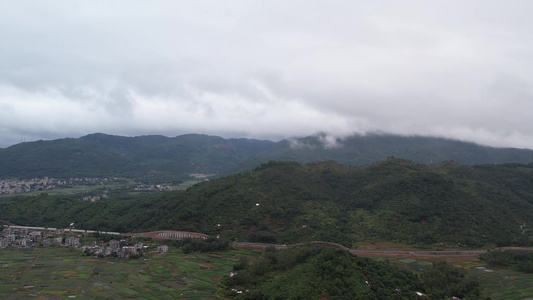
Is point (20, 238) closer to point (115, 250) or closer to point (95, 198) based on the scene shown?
point (115, 250)

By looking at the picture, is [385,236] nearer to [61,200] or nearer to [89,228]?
[89,228]

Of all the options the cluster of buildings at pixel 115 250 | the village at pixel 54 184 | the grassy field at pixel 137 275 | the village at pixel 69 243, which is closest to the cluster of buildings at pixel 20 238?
the village at pixel 69 243

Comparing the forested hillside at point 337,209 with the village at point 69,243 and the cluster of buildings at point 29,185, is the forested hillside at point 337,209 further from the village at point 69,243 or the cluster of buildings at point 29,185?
the cluster of buildings at point 29,185

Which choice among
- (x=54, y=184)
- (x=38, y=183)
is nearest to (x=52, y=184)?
(x=54, y=184)

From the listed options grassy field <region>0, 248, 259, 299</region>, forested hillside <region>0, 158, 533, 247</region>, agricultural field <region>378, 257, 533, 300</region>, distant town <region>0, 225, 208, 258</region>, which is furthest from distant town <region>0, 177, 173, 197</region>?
agricultural field <region>378, 257, 533, 300</region>

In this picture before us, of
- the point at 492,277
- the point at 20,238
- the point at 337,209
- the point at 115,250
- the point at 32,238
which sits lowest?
the point at 492,277

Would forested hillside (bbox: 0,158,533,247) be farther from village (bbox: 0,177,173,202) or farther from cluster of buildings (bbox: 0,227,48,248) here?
village (bbox: 0,177,173,202)
